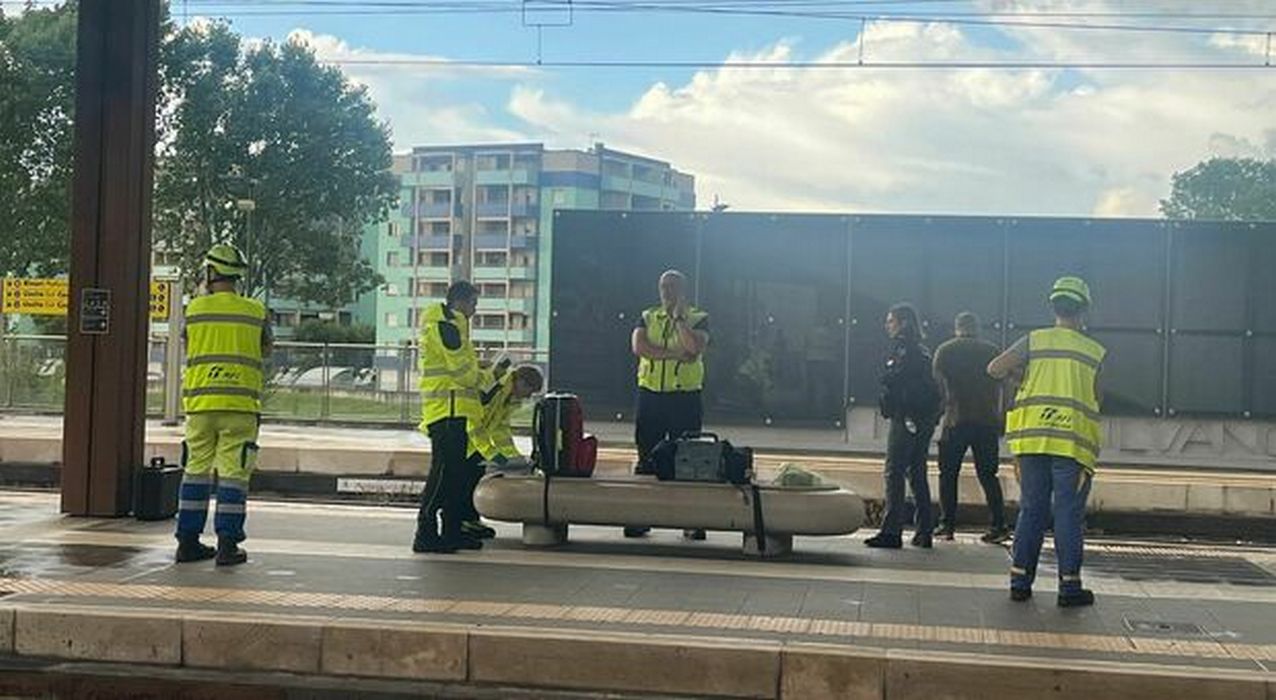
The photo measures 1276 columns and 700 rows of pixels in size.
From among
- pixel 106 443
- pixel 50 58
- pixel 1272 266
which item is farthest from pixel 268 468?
pixel 50 58

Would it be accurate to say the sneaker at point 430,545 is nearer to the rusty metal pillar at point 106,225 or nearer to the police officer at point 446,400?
the police officer at point 446,400

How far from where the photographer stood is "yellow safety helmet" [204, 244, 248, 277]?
8305mm

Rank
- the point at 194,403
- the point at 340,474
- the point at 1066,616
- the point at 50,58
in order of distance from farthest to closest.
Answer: the point at 50,58, the point at 340,474, the point at 194,403, the point at 1066,616

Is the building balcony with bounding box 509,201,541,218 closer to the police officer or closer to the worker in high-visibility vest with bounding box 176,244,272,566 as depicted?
the police officer

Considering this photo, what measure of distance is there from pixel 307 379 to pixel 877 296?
11.7 metres

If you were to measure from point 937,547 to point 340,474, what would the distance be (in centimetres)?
695

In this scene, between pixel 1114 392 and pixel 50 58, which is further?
pixel 50 58

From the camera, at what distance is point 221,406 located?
26.8 feet

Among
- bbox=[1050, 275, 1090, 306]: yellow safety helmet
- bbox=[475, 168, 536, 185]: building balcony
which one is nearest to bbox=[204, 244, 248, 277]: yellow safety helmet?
bbox=[1050, 275, 1090, 306]: yellow safety helmet

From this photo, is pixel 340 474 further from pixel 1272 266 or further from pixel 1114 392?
pixel 1272 266

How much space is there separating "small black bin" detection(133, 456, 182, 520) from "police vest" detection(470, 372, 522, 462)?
2.60 m

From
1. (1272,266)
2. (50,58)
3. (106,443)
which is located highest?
(50,58)

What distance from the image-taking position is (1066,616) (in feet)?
23.8

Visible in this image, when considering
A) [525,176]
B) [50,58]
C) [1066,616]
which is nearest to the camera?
[1066,616]
